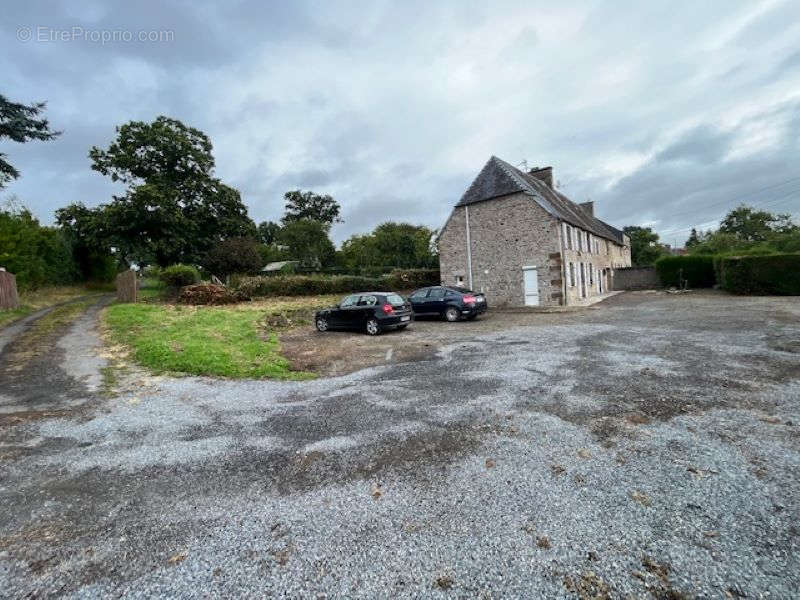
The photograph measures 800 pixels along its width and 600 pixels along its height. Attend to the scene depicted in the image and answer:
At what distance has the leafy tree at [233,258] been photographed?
79.2 feet

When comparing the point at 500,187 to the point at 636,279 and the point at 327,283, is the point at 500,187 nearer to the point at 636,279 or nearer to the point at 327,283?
the point at 327,283

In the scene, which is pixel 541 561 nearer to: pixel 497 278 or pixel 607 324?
pixel 607 324

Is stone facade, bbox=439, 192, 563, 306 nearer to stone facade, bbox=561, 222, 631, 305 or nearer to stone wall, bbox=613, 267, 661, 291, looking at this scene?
stone facade, bbox=561, 222, 631, 305

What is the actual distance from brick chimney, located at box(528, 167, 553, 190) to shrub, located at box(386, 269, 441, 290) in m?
10.8

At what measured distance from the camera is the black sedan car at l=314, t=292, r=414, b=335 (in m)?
12.5

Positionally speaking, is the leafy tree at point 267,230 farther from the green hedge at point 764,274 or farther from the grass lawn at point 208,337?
the green hedge at point 764,274

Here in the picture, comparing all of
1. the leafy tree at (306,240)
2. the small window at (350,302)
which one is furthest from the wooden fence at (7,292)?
the leafy tree at (306,240)

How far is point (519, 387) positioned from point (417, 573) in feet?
13.5

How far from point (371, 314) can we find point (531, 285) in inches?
482

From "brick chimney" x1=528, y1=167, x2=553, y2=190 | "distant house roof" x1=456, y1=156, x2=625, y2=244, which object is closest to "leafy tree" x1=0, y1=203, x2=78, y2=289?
"distant house roof" x1=456, y1=156, x2=625, y2=244

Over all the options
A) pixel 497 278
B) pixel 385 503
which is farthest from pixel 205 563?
pixel 497 278

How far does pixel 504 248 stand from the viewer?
72.9 feet

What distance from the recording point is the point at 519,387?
5.97 m

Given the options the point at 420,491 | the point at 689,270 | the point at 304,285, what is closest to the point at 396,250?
the point at 304,285
